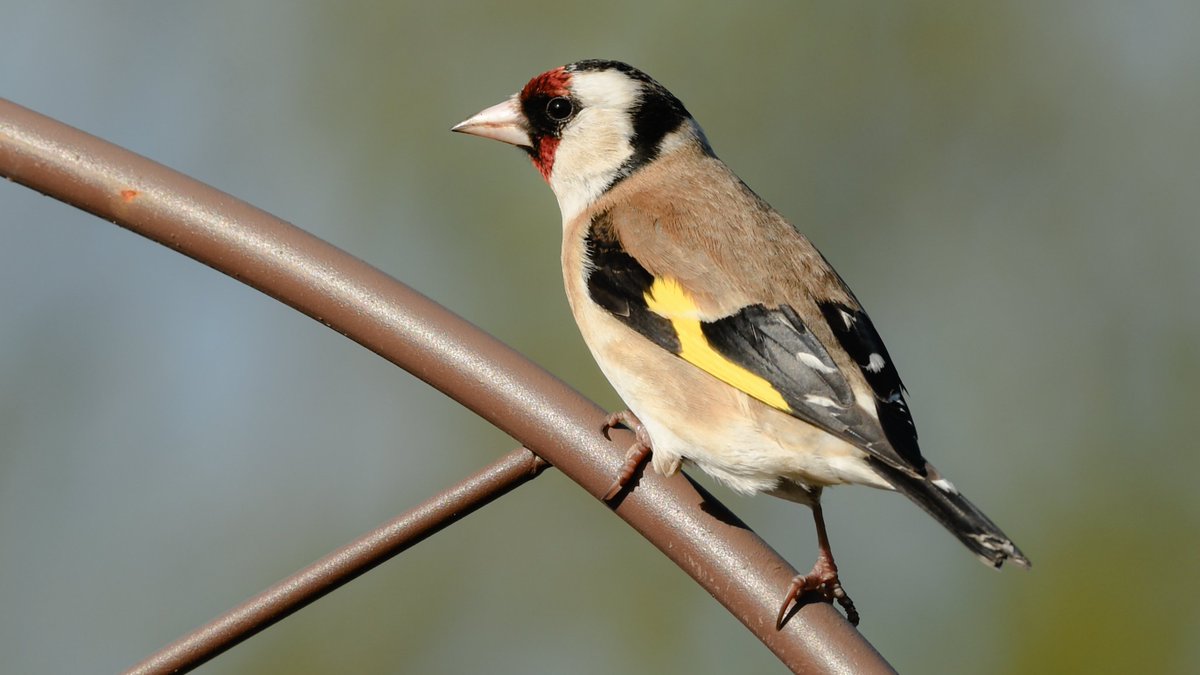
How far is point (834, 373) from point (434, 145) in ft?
15.1

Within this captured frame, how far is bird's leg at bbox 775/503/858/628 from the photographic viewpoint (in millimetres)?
2568

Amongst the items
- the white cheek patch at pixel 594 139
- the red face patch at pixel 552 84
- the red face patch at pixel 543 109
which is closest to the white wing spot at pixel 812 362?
the white cheek patch at pixel 594 139

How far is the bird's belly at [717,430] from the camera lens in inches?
127

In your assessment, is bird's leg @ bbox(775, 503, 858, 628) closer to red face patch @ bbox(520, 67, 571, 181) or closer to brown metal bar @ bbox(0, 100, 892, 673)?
brown metal bar @ bbox(0, 100, 892, 673)

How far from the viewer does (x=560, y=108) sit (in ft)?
14.7

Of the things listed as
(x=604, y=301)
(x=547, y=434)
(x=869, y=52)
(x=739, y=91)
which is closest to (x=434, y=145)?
(x=739, y=91)

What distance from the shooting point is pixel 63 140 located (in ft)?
8.67

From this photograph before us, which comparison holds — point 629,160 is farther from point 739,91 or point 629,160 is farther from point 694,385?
point 739,91

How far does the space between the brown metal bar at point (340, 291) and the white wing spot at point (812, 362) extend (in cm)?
70

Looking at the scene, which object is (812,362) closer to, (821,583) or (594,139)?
(821,583)

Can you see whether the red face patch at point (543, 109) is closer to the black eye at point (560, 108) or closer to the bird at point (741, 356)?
the black eye at point (560, 108)

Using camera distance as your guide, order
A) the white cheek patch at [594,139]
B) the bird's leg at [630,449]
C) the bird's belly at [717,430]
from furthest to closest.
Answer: the white cheek patch at [594,139] → the bird's belly at [717,430] → the bird's leg at [630,449]

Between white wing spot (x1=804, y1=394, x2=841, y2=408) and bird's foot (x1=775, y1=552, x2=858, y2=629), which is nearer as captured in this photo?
bird's foot (x1=775, y1=552, x2=858, y2=629)

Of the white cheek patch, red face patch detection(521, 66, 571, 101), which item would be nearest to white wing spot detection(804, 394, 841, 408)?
the white cheek patch
